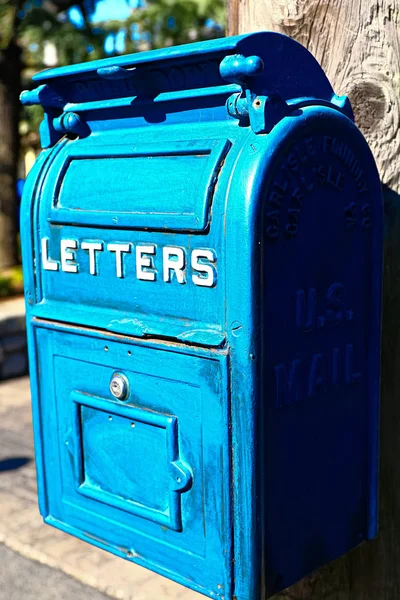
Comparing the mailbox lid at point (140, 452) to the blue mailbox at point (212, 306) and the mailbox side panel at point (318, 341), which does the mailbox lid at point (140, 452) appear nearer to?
the blue mailbox at point (212, 306)

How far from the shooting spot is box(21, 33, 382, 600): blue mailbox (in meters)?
1.42

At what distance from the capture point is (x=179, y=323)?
1511 millimetres

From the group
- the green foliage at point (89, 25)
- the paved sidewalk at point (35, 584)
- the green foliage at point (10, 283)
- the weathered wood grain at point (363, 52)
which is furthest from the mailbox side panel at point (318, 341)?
the green foliage at point (89, 25)

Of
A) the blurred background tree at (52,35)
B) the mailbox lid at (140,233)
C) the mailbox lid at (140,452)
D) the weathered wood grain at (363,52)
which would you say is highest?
the blurred background tree at (52,35)

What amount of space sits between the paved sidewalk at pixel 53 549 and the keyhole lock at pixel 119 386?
1469 millimetres

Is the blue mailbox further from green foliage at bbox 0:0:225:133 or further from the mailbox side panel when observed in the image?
green foliage at bbox 0:0:225:133

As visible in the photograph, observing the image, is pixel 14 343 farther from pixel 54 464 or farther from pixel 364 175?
pixel 364 175

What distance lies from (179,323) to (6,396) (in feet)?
14.7

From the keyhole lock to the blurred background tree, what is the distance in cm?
→ 674

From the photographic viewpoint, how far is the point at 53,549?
10.5ft

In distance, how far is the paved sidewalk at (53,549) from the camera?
2.86m

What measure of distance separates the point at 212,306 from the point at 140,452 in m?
0.42

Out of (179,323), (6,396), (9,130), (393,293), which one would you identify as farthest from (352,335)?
(9,130)

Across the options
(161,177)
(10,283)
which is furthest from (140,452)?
(10,283)
